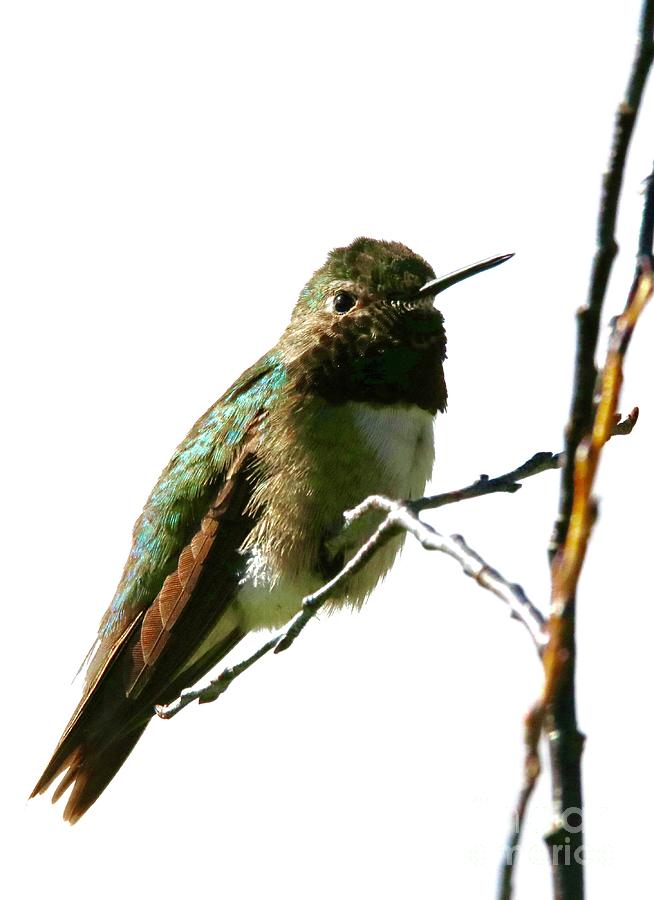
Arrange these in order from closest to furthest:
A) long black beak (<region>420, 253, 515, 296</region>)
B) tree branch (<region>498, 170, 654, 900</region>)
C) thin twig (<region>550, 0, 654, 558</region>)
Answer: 1. tree branch (<region>498, 170, 654, 900</region>)
2. thin twig (<region>550, 0, 654, 558</region>)
3. long black beak (<region>420, 253, 515, 296</region>)

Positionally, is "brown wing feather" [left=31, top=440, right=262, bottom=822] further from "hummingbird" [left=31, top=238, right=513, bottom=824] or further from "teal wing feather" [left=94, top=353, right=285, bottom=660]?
"teal wing feather" [left=94, top=353, right=285, bottom=660]

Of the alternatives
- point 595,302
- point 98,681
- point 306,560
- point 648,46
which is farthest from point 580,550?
point 98,681

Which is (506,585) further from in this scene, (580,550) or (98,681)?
(98,681)

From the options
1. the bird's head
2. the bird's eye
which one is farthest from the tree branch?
the bird's eye

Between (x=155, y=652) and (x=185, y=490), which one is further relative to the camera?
(x=185, y=490)

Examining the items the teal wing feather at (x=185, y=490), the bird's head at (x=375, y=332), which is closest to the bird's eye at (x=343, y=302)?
the bird's head at (x=375, y=332)

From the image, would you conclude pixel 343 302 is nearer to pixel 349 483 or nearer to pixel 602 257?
pixel 349 483

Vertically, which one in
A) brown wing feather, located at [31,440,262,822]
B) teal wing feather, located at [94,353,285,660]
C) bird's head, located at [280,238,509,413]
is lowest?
brown wing feather, located at [31,440,262,822]

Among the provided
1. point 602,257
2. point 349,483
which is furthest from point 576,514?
point 349,483
